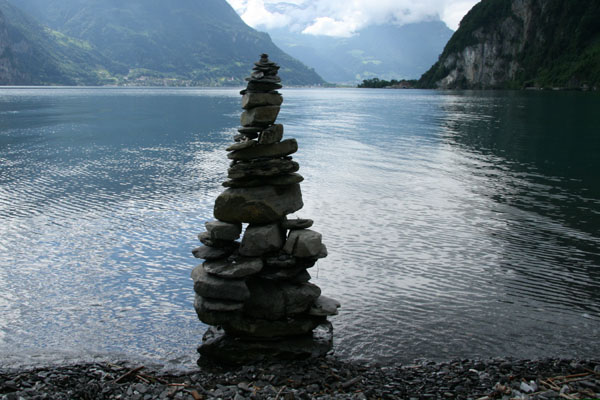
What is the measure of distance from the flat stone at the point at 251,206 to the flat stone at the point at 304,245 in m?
0.98

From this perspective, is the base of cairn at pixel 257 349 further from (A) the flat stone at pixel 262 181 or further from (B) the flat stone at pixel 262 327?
(A) the flat stone at pixel 262 181

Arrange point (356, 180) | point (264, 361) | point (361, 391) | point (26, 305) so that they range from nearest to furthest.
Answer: point (361, 391)
point (264, 361)
point (26, 305)
point (356, 180)

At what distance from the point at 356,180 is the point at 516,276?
23924mm

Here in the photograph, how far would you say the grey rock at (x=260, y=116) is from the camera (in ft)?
56.1

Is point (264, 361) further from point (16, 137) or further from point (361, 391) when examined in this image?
point (16, 137)

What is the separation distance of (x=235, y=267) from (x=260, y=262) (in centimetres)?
85

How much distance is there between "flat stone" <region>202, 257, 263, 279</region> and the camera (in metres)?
16.1

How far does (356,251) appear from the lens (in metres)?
26.7

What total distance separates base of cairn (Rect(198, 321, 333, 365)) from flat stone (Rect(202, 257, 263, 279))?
214 centimetres

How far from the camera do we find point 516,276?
23.1m

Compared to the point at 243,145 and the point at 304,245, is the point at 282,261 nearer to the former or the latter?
the point at 304,245

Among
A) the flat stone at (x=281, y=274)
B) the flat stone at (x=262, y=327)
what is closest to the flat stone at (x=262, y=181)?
the flat stone at (x=281, y=274)

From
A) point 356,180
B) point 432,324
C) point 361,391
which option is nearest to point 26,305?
point 361,391

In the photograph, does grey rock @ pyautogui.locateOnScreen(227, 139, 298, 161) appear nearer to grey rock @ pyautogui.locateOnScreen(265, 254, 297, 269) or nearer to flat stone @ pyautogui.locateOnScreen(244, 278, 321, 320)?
grey rock @ pyautogui.locateOnScreen(265, 254, 297, 269)
